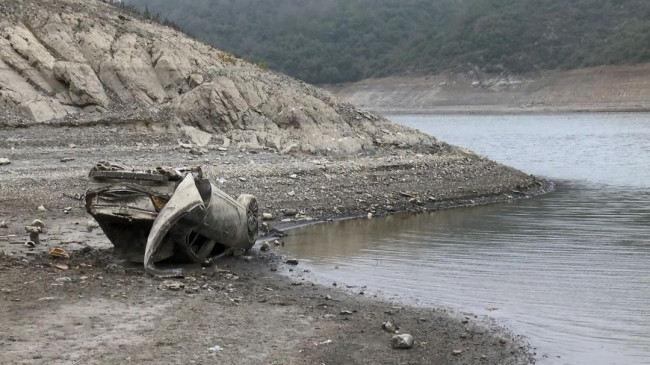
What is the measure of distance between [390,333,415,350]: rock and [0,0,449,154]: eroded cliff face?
620 inches

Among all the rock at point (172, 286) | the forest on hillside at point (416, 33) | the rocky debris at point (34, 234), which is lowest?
the rock at point (172, 286)

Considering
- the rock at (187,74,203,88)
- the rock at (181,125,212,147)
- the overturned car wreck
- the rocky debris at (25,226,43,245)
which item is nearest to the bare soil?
the rocky debris at (25,226,43,245)

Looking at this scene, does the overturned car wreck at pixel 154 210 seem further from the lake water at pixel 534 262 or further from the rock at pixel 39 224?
the rock at pixel 39 224

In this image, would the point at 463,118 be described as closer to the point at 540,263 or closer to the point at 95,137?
the point at 95,137

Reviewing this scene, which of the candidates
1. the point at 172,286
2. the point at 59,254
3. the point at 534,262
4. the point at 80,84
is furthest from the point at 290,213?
the point at 80,84

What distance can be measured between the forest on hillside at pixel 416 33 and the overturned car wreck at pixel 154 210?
77.1 metres

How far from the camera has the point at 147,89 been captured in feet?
81.8

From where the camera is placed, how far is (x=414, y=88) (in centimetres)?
9938

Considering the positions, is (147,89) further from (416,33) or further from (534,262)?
(416,33)

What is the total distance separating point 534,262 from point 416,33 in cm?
12034

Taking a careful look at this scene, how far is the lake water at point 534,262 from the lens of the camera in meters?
9.45

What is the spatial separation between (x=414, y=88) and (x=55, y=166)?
8245 cm

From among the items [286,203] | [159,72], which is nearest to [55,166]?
[286,203]

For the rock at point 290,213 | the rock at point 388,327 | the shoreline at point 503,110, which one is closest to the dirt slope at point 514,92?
the shoreline at point 503,110
